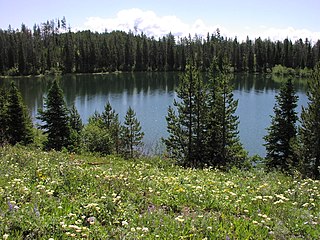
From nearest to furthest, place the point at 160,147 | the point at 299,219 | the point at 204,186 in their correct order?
the point at 299,219 < the point at 204,186 < the point at 160,147

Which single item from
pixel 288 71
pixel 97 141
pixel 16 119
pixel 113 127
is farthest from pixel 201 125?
pixel 288 71

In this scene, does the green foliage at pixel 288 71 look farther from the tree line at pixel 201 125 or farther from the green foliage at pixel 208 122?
the green foliage at pixel 208 122

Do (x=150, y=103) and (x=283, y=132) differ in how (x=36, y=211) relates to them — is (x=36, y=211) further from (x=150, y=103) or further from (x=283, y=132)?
(x=150, y=103)

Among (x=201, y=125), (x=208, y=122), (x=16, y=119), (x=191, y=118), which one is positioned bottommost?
(x=201, y=125)

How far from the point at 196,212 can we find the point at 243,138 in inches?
1530

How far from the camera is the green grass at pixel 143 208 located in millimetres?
6199

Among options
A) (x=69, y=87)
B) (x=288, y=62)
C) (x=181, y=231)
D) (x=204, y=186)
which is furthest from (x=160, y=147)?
(x=288, y=62)

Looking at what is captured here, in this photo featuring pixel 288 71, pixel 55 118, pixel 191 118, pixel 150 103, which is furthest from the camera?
pixel 288 71

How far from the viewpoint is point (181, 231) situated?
643 cm

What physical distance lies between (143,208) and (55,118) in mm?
29315

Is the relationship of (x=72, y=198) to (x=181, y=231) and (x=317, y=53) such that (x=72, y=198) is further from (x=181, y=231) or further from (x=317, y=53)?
(x=317, y=53)

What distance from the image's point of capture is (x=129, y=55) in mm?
161625

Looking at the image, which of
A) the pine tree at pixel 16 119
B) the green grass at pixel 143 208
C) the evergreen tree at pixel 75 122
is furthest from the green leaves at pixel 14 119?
the green grass at pixel 143 208

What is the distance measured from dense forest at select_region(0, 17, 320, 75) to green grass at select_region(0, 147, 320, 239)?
135 meters
